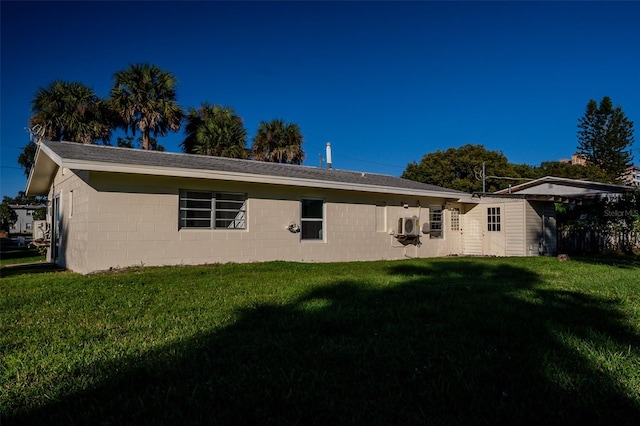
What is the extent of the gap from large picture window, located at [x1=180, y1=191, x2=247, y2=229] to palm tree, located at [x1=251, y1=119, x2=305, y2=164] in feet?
45.1

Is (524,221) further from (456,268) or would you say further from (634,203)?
(456,268)

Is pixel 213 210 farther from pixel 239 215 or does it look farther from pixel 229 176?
pixel 229 176

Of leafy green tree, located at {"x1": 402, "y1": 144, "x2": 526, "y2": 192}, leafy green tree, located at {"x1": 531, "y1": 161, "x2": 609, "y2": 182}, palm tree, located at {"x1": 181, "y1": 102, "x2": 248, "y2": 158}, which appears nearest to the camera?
palm tree, located at {"x1": 181, "y1": 102, "x2": 248, "y2": 158}

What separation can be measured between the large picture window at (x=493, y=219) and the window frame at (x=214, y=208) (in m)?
9.73

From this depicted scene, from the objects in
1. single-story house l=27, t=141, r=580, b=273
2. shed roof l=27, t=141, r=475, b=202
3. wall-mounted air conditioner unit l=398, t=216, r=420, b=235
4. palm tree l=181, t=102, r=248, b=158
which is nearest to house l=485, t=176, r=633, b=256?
single-story house l=27, t=141, r=580, b=273

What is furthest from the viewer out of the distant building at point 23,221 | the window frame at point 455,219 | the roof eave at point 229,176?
the distant building at point 23,221

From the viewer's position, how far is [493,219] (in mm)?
15531

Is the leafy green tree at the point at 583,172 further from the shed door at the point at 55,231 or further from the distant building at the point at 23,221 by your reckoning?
the distant building at the point at 23,221

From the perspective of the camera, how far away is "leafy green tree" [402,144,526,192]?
37.8m

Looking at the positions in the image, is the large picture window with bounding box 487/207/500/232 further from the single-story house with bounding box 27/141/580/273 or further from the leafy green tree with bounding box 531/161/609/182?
the leafy green tree with bounding box 531/161/609/182

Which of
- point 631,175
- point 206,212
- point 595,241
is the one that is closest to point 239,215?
point 206,212

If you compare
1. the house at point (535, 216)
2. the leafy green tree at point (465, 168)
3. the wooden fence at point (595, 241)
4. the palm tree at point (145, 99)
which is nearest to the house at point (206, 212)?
the house at point (535, 216)

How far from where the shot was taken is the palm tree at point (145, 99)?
69.7ft

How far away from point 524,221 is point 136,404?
1477 centimetres
